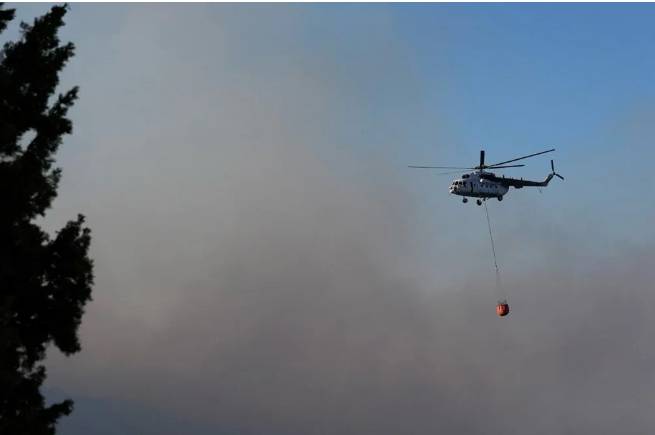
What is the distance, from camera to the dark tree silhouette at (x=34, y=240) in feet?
77.6

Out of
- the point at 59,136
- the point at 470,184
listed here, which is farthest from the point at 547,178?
the point at 59,136

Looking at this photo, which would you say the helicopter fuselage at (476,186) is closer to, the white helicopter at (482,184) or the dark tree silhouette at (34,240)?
the white helicopter at (482,184)

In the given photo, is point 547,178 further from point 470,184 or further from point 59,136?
point 59,136

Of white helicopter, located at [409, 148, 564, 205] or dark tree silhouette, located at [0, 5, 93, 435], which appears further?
white helicopter, located at [409, 148, 564, 205]

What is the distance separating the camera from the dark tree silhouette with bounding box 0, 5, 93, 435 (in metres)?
23.6

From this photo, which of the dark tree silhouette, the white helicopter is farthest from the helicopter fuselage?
the dark tree silhouette

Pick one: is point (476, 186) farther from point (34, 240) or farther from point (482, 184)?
point (34, 240)

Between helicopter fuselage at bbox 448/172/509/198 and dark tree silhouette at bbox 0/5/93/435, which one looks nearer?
dark tree silhouette at bbox 0/5/93/435

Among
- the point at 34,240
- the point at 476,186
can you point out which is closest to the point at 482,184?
the point at 476,186

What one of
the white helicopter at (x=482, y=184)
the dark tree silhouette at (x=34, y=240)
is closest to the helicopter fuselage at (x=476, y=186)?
the white helicopter at (x=482, y=184)

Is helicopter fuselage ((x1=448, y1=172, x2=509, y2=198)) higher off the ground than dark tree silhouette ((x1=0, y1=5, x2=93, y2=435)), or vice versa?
helicopter fuselage ((x1=448, y1=172, x2=509, y2=198))

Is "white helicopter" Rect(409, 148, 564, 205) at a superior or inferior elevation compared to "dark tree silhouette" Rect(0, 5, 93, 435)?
superior

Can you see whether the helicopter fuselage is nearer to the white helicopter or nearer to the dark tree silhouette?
the white helicopter

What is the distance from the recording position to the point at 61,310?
2453cm
